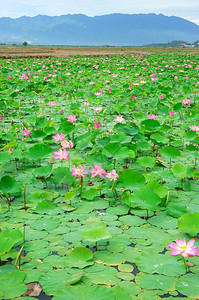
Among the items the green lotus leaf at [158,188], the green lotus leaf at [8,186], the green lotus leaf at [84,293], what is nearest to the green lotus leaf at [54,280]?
the green lotus leaf at [84,293]

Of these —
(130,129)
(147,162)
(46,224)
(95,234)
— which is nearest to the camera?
(95,234)

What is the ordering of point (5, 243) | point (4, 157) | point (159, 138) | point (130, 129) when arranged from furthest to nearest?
point (130, 129) < point (159, 138) < point (4, 157) < point (5, 243)

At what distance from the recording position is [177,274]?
4.87 ft

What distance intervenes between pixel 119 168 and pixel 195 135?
0.94m

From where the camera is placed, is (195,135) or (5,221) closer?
(5,221)

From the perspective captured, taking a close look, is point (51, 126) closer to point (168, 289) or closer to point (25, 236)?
point (25, 236)

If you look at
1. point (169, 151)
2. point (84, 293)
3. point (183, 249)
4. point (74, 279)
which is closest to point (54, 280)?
point (74, 279)

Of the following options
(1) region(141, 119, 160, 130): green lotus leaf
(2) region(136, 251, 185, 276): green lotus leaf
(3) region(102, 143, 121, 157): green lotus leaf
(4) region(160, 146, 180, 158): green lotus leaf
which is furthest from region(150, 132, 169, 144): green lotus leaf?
(2) region(136, 251, 185, 276): green lotus leaf

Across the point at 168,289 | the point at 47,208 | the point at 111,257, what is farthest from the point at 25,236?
the point at 168,289

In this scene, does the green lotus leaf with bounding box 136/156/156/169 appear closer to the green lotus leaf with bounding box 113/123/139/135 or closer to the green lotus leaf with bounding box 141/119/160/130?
the green lotus leaf with bounding box 113/123/139/135

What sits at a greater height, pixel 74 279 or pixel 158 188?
pixel 158 188

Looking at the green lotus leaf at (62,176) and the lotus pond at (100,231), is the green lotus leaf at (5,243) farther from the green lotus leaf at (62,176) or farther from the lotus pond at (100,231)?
the green lotus leaf at (62,176)

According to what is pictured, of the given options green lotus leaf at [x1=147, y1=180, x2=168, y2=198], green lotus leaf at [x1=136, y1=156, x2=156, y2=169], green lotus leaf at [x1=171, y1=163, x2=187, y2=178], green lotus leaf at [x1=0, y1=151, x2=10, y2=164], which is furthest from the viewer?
green lotus leaf at [x1=136, y1=156, x2=156, y2=169]

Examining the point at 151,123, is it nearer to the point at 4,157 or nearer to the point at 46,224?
the point at 4,157
